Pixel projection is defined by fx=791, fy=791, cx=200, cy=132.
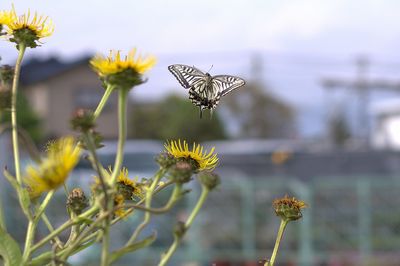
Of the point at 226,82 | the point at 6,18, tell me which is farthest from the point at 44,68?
the point at 6,18

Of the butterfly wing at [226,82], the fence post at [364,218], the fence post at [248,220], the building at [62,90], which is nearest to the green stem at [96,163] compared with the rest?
the butterfly wing at [226,82]

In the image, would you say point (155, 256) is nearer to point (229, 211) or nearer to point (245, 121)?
point (229, 211)

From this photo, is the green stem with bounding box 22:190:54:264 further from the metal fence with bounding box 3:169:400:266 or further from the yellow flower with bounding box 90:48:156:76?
the metal fence with bounding box 3:169:400:266

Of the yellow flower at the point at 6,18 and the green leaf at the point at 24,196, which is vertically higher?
the yellow flower at the point at 6,18

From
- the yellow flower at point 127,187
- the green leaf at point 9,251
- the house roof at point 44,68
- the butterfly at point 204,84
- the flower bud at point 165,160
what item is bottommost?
the green leaf at point 9,251

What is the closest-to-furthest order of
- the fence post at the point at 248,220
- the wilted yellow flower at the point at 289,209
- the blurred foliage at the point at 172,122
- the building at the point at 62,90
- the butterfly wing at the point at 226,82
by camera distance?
the wilted yellow flower at the point at 289,209, the butterfly wing at the point at 226,82, the fence post at the point at 248,220, the building at the point at 62,90, the blurred foliage at the point at 172,122

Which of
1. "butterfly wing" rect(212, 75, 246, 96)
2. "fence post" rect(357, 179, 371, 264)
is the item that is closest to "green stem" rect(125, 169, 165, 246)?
"butterfly wing" rect(212, 75, 246, 96)

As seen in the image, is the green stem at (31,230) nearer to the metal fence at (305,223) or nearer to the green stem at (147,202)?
the green stem at (147,202)
